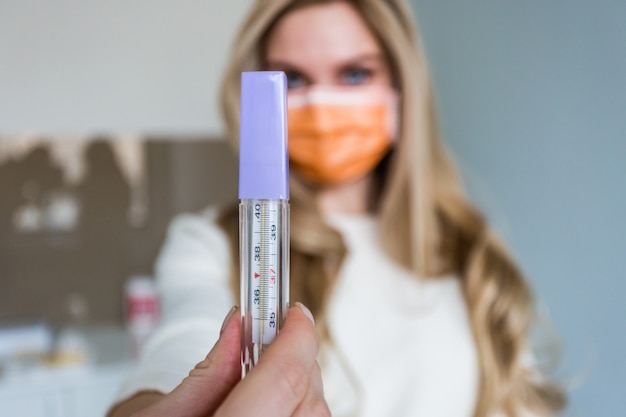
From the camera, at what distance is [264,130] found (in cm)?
36

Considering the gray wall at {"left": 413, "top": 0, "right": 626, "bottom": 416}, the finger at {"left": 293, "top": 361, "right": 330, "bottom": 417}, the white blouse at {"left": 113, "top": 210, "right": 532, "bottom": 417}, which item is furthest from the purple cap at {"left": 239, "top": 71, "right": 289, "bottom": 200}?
the gray wall at {"left": 413, "top": 0, "right": 626, "bottom": 416}

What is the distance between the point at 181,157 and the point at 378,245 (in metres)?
1.05

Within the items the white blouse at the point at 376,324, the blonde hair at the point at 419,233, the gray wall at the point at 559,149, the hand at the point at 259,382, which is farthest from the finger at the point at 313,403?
the gray wall at the point at 559,149

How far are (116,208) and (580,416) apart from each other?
1335 millimetres

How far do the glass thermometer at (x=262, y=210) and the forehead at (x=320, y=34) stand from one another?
1.55ft

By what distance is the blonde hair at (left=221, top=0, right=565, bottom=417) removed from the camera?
0.84 metres

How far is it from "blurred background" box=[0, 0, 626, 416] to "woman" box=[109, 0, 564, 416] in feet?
0.61

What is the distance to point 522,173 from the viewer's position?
1200 mm

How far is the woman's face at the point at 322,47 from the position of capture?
81 cm

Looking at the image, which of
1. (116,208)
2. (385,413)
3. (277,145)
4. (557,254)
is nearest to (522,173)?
(557,254)

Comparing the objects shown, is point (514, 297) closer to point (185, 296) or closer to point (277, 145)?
point (185, 296)

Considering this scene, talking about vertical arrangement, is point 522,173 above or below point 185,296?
above

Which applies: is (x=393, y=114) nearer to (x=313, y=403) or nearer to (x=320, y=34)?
(x=320, y=34)

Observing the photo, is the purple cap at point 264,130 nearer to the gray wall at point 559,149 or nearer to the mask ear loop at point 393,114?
the mask ear loop at point 393,114
